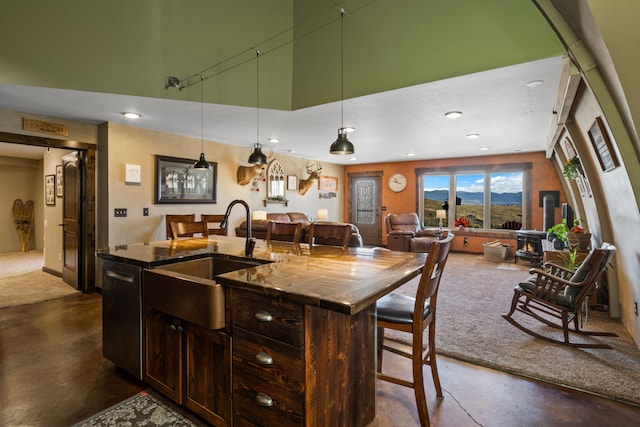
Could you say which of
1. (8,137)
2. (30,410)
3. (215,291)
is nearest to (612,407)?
(215,291)

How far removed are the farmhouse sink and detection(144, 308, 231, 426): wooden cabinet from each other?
8cm

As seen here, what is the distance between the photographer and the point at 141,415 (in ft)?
6.27

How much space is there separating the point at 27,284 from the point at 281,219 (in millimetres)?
4374

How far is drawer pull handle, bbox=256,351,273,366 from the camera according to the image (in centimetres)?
138

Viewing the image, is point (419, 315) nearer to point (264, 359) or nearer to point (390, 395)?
point (390, 395)

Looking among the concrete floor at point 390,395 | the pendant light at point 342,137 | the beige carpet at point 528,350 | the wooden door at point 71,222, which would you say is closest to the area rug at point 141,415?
the concrete floor at point 390,395

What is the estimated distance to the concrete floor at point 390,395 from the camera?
190 cm

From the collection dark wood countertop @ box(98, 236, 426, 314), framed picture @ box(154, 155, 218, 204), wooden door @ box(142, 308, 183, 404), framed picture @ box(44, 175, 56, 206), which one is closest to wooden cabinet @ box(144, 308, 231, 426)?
wooden door @ box(142, 308, 183, 404)

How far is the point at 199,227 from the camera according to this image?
3.55m

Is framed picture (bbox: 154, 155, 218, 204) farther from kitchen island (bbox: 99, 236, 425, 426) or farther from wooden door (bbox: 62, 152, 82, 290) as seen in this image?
kitchen island (bbox: 99, 236, 425, 426)

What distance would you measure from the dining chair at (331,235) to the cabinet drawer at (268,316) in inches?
56.7

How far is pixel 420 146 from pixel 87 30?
216 inches

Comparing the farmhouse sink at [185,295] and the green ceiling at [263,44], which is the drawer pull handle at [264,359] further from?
the green ceiling at [263,44]

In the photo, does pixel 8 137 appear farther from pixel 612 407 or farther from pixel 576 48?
pixel 612 407
